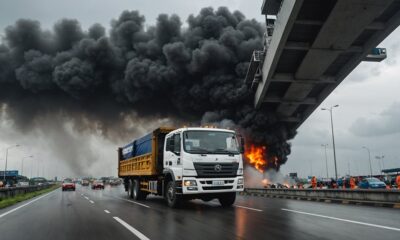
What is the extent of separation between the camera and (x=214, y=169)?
39.8 feet

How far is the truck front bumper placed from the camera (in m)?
11.9

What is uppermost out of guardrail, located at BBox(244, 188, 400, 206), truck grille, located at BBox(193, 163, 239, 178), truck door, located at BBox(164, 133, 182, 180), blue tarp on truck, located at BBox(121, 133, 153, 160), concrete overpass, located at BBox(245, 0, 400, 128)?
concrete overpass, located at BBox(245, 0, 400, 128)

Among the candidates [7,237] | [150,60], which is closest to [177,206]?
[7,237]

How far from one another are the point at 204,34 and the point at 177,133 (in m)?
36.9

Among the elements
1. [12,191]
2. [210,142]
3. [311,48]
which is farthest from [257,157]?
[210,142]

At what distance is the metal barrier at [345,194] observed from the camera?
45.9ft

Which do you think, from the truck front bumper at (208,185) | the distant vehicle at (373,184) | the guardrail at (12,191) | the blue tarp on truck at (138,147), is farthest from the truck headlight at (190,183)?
the distant vehicle at (373,184)

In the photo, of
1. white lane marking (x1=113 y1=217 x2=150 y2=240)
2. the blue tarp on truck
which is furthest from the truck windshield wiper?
the blue tarp on truck

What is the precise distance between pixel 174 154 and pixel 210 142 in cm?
138

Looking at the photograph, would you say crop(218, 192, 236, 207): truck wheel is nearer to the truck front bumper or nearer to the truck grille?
the truck front bumper

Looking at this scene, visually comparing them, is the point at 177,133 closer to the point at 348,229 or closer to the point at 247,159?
the point at 348,229

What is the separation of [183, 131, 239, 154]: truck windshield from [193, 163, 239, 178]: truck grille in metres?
0.46

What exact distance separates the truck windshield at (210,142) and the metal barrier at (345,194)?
640 centimetres

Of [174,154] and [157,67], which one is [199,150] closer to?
[174,154]
